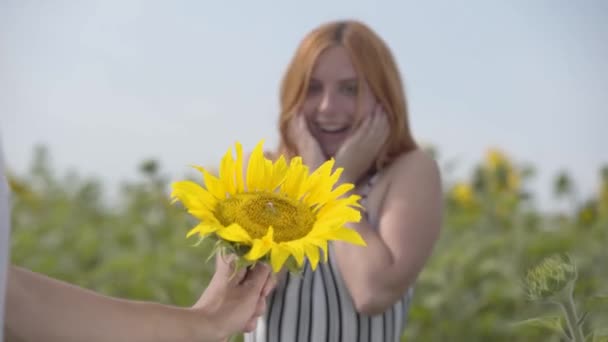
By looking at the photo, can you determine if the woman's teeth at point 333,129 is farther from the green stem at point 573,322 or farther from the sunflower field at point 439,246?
the sunflower field at point 439,246

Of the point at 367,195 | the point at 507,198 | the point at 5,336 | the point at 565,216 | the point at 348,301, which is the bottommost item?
the point at 565,216

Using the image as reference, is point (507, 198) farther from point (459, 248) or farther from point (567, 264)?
point (567, 264)

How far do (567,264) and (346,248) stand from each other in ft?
1.33

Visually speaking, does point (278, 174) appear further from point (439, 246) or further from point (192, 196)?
point (439, 246)

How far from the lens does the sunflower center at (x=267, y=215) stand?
23.2 inches

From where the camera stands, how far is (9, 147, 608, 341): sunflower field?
2.30m

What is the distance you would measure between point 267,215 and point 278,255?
0.05 metres

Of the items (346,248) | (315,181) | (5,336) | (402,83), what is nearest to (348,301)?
(346,248)

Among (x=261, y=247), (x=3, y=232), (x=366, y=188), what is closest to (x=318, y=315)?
(x=366, y=188)

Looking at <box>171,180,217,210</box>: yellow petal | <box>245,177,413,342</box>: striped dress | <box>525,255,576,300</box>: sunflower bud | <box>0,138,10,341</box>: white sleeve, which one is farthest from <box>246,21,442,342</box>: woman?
<box>0,138,10,341</box>: white sleeve

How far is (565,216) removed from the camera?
2.85 m

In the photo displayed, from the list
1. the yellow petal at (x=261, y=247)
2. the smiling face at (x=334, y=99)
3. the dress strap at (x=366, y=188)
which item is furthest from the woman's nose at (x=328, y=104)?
the yellow petal at (x=261, y=247)

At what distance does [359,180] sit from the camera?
1.20 meters

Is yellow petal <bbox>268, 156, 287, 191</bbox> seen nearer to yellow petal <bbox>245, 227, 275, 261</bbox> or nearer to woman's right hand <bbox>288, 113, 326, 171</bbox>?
yellow petal <bbox>245, 227, 275, 261</bbox>
